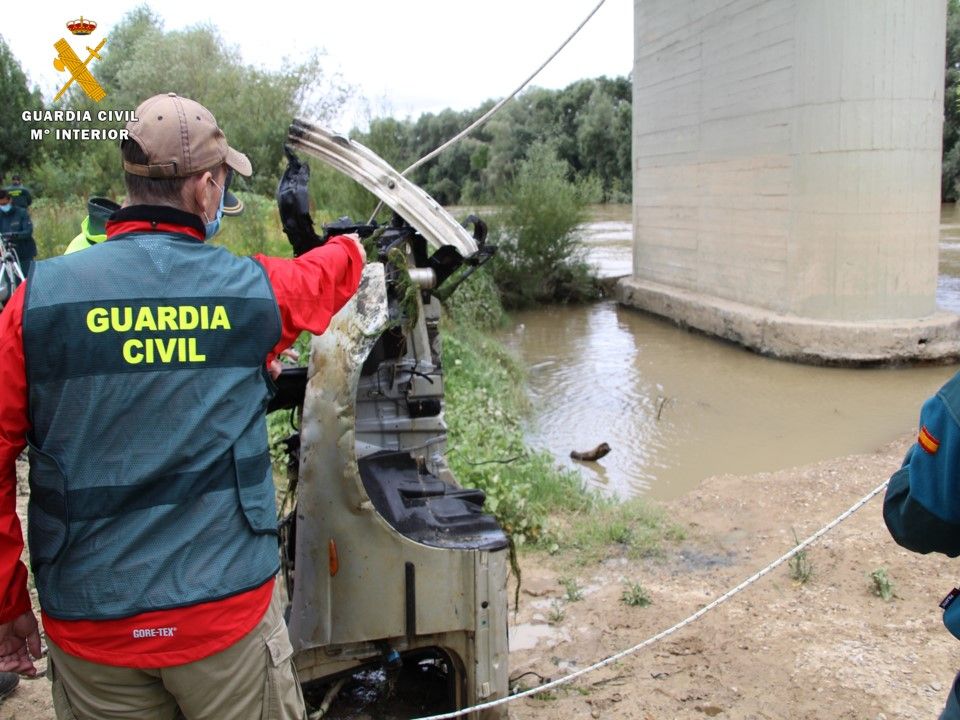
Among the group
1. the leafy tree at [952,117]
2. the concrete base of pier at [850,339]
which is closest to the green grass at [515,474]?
the concrete base of pier at [850,339]

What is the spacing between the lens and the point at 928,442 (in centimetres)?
189

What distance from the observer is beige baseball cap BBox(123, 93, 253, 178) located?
1981mm

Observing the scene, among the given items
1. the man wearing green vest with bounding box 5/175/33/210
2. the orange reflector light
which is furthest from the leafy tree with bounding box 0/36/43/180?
the orange reflector light

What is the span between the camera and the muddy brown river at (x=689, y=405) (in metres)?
8.62

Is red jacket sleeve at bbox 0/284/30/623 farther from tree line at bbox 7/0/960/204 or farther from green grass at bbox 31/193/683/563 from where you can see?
tree line at bbox 7/0/960/204

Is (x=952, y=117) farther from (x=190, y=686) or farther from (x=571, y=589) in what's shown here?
(x=190, y=686)

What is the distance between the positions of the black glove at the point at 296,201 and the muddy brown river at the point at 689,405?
5.40 meters

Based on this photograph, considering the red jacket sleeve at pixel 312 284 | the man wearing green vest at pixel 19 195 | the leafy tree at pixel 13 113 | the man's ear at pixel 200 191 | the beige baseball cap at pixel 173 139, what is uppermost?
the leafy tree at pixel 13 113

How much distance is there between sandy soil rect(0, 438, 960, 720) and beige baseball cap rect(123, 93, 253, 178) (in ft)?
8.12

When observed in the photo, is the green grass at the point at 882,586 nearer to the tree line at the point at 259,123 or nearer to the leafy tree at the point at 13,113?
the tree line at the point at 259,123

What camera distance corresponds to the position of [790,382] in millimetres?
11656

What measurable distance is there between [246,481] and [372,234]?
1259mm

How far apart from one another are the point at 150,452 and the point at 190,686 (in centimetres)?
53

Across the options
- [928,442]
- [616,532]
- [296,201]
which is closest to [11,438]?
[296,201]
